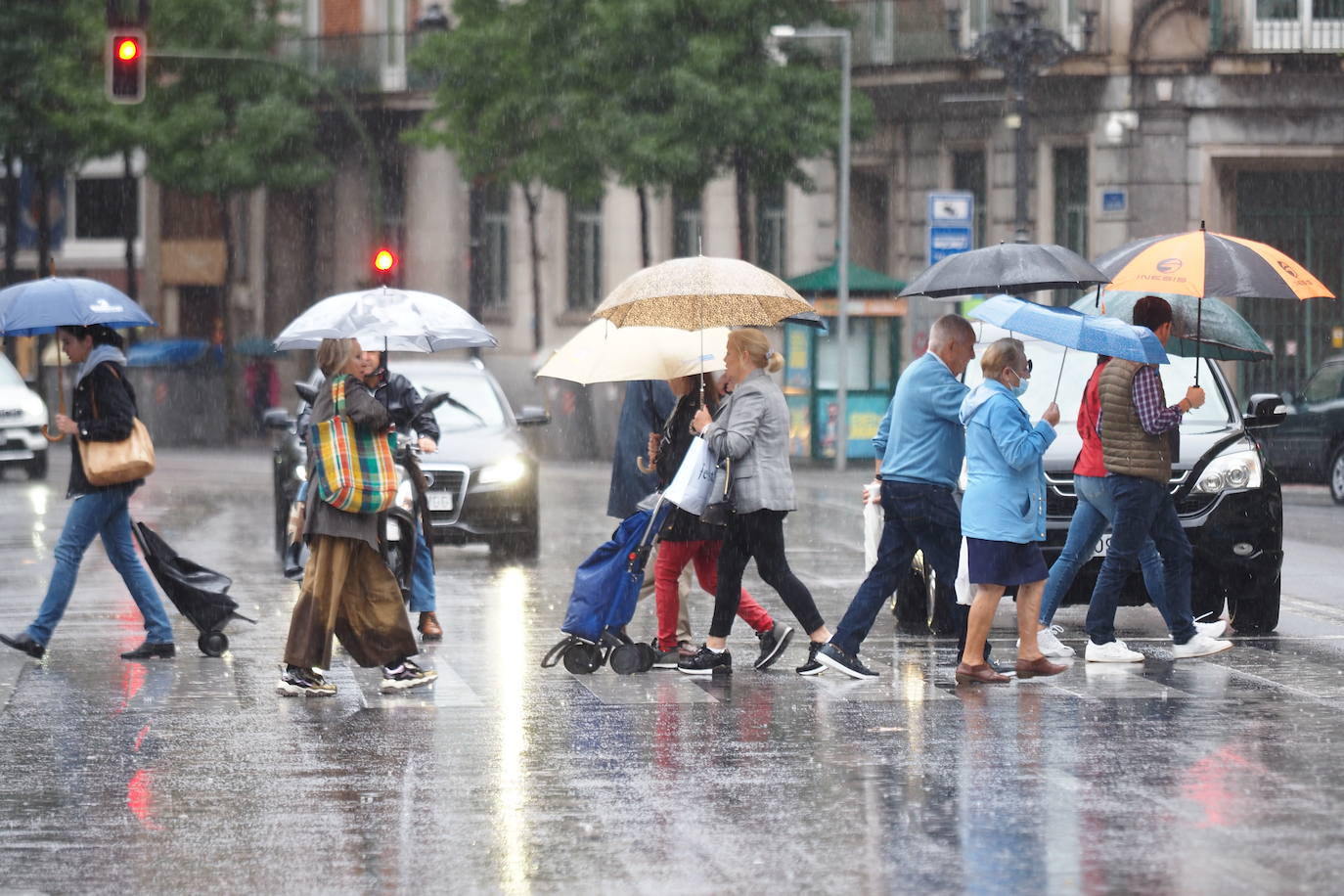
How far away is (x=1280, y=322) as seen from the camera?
3475cm

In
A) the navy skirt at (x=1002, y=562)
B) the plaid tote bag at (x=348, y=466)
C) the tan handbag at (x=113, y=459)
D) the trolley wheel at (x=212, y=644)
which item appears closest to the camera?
the plaid tote bag at (x=348, y=466)

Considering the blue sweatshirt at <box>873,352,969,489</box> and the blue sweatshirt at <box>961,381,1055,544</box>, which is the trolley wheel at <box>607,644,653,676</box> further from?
the blue sweatshirt at <box>961,381,1055,544</box>

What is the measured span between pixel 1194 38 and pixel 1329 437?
33.0ft

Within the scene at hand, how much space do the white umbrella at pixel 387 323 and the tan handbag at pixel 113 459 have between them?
0.86 meters

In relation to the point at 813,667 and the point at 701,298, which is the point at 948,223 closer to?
the point at 701,298

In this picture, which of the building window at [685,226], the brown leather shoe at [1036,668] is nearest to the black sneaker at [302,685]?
the brown leather shoe at [1036,668]

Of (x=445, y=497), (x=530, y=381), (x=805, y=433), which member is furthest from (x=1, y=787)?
(x=530, y=381)

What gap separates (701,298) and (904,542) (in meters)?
1.52

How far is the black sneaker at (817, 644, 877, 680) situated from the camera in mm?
10492

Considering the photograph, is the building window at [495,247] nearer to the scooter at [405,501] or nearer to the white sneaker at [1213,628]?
the scooter at [405,501]

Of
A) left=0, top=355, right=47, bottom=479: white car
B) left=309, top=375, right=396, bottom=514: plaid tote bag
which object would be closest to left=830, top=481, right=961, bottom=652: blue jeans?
left=309, top=375, right=396, bottom=514: plaid tote bag

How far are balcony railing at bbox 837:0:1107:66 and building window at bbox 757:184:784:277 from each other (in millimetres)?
3516

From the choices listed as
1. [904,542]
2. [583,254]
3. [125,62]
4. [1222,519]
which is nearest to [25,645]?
[904,542]

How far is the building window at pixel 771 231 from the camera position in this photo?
39.3m
